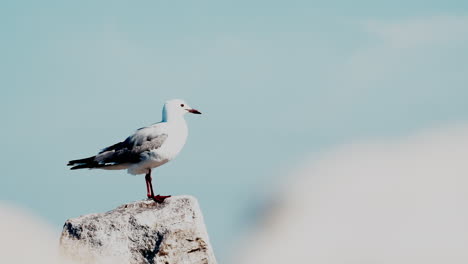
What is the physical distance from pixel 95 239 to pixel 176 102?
14.9 ft

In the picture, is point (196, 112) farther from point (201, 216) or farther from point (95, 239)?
point (95, 239)

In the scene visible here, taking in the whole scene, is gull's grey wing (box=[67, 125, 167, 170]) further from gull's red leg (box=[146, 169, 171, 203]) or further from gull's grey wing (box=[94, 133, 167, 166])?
gull's red leg (box=[146, 169, 171, 203])

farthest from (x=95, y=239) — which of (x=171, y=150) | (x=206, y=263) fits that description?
(x=171, y=150)

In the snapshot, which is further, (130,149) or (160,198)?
(130,149)

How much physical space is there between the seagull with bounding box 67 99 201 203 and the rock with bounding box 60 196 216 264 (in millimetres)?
2061

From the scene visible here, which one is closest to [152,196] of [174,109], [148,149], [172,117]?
[148,149]

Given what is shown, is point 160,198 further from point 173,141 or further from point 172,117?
point 172,117

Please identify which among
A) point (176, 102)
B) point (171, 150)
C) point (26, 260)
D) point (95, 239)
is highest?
point (176, 102)

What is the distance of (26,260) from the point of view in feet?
26.7

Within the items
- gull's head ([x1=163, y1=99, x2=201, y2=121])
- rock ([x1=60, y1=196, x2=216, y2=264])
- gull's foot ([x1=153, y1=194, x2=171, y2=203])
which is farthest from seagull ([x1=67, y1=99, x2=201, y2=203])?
rock ([x1=60, y1=196, x2=216, y2=264])

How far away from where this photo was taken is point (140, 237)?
13.1 meters

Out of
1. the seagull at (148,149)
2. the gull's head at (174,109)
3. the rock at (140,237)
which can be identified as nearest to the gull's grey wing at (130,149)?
the seagull at (148,149)

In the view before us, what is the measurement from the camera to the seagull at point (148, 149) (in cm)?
1574

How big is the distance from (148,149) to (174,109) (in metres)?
1.21
